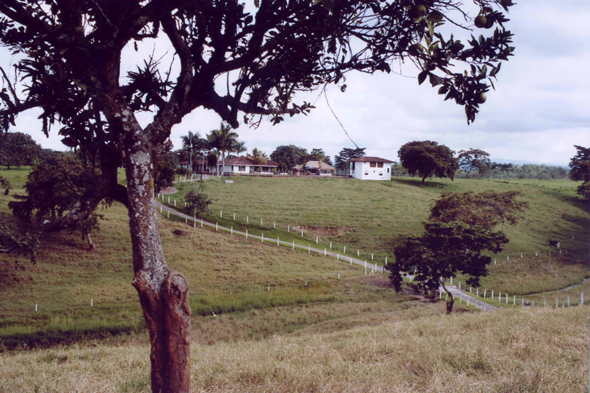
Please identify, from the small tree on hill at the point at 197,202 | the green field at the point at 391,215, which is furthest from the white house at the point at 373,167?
the small tree on hill at the point at 197,202

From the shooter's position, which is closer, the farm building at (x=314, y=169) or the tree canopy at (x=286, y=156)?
the tree canopy at (x=286, y=156)

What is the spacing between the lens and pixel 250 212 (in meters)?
37.1

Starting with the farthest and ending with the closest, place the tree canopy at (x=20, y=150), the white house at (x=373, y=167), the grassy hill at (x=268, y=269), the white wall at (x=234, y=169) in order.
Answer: the white wall at (x=234, y=169)
the white house at (x=373, y=167)
the grassy hill at (x=268, y=269)
the tree canopy at (x=20, y=150)

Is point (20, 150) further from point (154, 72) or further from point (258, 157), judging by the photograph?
point (258, 157)

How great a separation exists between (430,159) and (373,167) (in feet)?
27.9

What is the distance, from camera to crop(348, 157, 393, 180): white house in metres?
36.1

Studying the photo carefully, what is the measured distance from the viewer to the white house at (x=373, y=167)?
36.1 m

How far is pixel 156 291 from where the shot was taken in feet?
11.6

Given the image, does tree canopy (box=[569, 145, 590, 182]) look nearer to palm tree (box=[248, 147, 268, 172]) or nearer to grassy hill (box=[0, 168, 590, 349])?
grassy hill (box=[0, 168, 590, 349])

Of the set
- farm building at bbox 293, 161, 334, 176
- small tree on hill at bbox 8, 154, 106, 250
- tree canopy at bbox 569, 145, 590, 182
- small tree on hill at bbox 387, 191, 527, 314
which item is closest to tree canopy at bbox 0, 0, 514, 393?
tree canopy at bbox 569, 145, 590, 182

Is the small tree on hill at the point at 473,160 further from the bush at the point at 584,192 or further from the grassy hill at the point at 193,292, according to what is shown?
the grassy hill at the point at 193,292

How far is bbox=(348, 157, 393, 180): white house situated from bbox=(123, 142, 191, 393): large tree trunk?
106ft

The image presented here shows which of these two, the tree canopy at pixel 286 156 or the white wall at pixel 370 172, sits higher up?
the tree canopy at pixel 286 156

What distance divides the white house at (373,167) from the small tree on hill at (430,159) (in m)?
5.47
